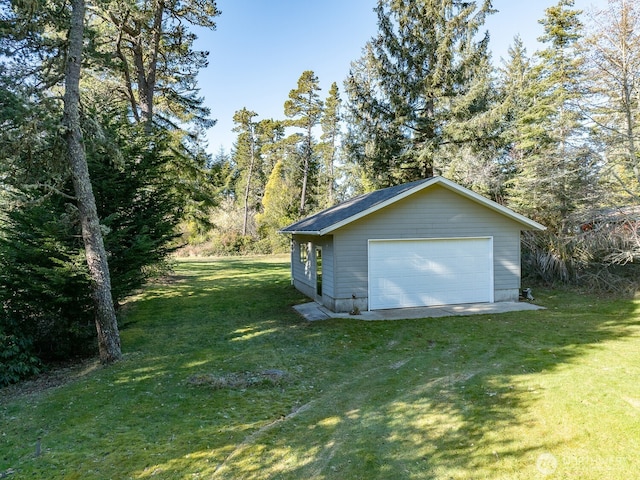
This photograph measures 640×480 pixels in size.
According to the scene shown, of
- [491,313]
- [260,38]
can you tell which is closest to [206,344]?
[491,313]

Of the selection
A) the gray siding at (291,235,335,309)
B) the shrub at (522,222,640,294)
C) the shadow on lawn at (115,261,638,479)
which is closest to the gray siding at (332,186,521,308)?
the gray siding at (291,235,335,309)

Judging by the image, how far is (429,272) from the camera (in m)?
10.9

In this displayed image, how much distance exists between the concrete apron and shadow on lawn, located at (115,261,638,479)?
452mm

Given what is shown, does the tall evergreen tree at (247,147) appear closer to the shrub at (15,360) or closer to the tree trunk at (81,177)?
the tree trunk at (81,177)

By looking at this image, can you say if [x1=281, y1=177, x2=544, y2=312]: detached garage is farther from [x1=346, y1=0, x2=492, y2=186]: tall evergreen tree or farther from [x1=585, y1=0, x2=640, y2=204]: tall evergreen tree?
[x1=346, y1=0, x2=492, y2=186]: tall evergreen tree

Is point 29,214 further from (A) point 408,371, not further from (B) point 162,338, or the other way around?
(A) point 408,371

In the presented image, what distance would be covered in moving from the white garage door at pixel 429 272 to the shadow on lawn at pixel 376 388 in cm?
148

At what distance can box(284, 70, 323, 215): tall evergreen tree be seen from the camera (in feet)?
111

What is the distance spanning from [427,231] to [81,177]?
811 cm

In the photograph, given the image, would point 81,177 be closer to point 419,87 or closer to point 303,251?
point 303,251

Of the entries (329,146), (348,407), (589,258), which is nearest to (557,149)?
(589,258)

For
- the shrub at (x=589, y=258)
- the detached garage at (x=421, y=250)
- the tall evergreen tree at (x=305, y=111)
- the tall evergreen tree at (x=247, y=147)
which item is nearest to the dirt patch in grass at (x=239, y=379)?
the detached garage at (x=421, y=250)

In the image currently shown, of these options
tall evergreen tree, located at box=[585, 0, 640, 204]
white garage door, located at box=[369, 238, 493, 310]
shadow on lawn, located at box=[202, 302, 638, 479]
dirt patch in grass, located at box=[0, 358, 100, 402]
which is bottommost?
dirt patch in grass, located at box=[0, 358, 100, 402]

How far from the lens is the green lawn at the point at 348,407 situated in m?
3.61
